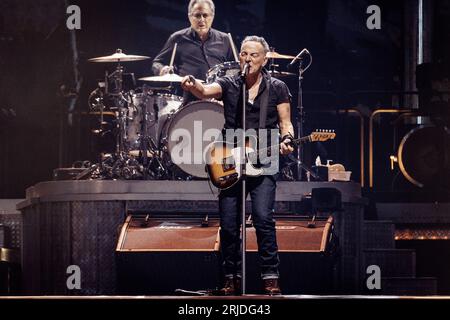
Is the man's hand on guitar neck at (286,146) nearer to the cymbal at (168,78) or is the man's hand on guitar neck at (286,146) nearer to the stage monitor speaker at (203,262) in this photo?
the stage monitor speaker at (203,262)

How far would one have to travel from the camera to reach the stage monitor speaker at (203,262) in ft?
25.7

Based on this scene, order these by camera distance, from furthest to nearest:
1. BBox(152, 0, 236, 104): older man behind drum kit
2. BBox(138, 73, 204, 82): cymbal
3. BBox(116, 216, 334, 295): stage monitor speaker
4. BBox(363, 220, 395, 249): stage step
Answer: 1. BBox(152, 0, 236, 104): older man behind drum kit
2. BBox(138, 73, 204, 82): cymbal
3. BBox(363, 220, 395, 249): stage step
4. BBox(116, 216, 334, 295): stage monitor speaker

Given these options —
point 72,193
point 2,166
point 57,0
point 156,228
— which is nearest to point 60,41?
point 57,0

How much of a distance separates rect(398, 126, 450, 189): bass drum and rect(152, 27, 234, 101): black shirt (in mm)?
1931

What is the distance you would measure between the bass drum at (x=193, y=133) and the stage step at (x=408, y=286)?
6.19ft

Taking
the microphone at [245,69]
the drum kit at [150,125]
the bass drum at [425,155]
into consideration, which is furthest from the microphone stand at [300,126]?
the microphone at [245,69]

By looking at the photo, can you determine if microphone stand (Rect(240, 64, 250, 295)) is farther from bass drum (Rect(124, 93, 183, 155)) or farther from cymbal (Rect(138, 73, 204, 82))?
bass drum (Rect(124, 93, 183, 155))

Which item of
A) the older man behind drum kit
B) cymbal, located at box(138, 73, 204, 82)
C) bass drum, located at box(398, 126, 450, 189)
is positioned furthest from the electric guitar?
bass drum, located at box(398, 126, 450, 189)

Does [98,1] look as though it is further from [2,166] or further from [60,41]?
[2,166]

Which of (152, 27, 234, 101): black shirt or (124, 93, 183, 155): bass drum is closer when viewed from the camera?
(152, 27, 234, 101): black shirt

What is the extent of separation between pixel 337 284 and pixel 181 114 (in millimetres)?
2028

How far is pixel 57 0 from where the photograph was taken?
397 inches

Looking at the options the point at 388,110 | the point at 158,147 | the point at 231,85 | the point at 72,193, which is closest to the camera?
the point at 231,85

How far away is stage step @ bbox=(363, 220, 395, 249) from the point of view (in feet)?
29.0
